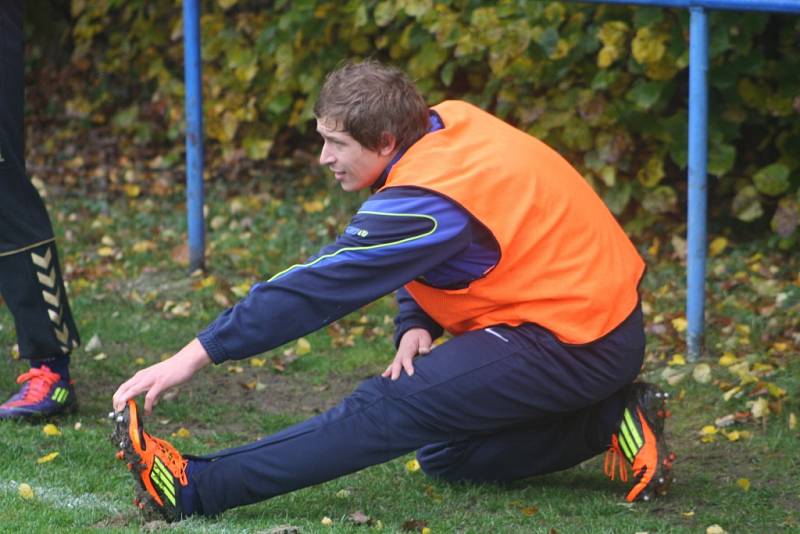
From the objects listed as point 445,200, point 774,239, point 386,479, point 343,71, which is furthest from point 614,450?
point 774,239

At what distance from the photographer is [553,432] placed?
11.9 ft

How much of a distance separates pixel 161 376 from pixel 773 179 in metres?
3.53

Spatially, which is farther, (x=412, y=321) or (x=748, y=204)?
(x=748, y=204)

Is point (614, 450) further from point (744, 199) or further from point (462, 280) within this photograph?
point (744, 199)

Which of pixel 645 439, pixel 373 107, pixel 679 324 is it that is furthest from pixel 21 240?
pixel 679 324

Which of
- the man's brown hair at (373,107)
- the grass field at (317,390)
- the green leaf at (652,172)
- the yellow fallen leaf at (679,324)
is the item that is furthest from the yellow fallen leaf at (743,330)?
the man's brown hair at (373,107)

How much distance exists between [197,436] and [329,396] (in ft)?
2.11

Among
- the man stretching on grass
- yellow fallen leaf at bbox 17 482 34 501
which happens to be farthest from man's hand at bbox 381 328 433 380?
yellow fallen leaf at bbox 17 482 34 501

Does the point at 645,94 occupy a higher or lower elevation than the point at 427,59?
lower

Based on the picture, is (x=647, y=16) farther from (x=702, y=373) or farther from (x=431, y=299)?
(x=431, y=299)

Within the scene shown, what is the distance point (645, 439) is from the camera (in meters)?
3.54

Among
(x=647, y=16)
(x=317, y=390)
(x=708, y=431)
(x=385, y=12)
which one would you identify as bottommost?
(x=708, y=431)

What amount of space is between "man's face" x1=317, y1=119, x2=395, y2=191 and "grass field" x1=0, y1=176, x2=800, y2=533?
84 cm

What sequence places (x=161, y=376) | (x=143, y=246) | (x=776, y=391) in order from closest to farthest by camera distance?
(x=161, y=376)
(x=776, y=391)
(x=143, y=246)
